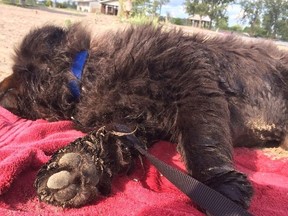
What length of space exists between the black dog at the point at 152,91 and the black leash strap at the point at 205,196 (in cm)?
24

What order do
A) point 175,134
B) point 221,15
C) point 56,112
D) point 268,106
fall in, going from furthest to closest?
1. point 221,15
2. point 268,106
3. point 56,112
4. point 175,134

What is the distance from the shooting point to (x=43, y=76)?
2619 mm

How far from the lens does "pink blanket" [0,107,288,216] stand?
1.67m

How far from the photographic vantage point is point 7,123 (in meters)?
2.68

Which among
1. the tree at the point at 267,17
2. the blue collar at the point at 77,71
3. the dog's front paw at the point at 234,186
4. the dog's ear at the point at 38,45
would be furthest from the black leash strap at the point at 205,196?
the tree at the point at 267,17

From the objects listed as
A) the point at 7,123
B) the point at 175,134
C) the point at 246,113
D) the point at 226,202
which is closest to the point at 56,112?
the point at 7,123

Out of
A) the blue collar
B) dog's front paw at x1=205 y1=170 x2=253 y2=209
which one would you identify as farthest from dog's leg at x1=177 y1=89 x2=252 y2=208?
the blue collar

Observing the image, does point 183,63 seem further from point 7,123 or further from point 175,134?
point 7,123

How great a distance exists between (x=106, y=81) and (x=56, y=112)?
1.51 ft

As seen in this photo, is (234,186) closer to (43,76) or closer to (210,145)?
(210,145)

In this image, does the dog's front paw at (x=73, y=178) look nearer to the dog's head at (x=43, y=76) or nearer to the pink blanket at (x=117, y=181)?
the pink blanket at (x=117, y=181)

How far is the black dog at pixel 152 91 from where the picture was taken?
7.19ft

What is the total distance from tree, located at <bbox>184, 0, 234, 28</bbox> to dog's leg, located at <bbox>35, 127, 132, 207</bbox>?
58.4 metres

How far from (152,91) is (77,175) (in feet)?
3.04
